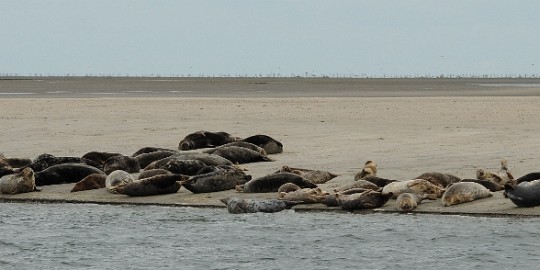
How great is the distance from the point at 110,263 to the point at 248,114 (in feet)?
72.5

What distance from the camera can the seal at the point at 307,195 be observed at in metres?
14.4

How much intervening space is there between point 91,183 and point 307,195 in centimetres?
356

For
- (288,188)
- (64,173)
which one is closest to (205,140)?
(64,173)

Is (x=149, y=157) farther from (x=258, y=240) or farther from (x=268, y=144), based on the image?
(x=258, y=240)

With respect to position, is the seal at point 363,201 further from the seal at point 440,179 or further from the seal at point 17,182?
the seal at point 17,182

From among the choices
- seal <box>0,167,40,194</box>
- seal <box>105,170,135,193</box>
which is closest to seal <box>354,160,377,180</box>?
seal <box>105,170,135,193</box>

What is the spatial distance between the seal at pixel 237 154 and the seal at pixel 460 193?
5.54 meters

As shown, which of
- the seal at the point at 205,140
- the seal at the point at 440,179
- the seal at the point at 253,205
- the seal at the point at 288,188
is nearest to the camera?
the seal at the point at 253,205

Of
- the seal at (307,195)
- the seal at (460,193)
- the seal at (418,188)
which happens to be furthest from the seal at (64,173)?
the seal at (460,193)

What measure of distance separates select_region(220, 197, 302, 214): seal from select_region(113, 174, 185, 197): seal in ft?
5.12

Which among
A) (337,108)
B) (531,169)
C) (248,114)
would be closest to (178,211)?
(531,169)

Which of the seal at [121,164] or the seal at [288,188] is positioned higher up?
the seal at [121,164]

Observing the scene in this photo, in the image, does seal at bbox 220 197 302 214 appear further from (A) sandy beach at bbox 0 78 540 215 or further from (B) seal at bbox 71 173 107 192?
(B) seal at bbox 71 173 107 192

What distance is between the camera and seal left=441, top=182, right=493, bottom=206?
13867 millimetres
